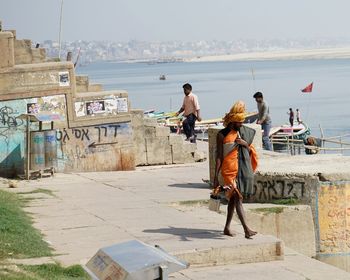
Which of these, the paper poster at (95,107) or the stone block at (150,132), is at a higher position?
the paper poster at (95,107)

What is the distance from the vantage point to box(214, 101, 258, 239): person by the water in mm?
10508

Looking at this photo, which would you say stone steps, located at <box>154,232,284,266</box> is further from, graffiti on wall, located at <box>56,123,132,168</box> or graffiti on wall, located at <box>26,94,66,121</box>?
graffiti on wall, located at <box>56,123,132,168</box>

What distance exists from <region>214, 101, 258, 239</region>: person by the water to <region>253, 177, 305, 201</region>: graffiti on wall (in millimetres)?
2699

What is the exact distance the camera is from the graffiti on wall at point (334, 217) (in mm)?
13203

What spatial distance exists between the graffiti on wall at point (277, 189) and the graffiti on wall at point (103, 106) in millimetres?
6039

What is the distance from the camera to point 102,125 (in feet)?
62.5

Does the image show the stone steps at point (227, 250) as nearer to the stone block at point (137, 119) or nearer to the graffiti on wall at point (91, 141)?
the graffiti on wall at point (91, 141)

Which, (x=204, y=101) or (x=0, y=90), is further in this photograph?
(x=204, y=101)

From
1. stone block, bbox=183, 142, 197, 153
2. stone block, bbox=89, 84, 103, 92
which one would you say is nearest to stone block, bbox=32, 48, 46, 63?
stone block, bbox=89, 84, 103, 92

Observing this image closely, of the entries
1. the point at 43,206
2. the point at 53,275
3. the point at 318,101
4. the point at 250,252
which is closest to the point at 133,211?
the point at 43,206

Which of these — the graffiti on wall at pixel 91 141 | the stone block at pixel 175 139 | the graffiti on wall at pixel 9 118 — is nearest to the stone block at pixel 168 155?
the stone block at pixel 175 139

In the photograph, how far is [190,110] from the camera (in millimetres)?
21344

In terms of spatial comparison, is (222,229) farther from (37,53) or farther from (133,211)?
(37,53)

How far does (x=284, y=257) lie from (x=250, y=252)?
509 millimetres
